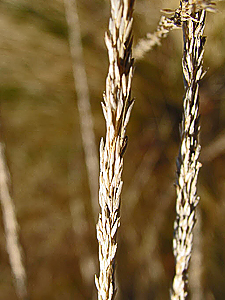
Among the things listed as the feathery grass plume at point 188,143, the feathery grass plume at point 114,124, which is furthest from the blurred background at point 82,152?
the feathery grass plume at point 114,124

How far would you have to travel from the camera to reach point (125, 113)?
12.4 inches

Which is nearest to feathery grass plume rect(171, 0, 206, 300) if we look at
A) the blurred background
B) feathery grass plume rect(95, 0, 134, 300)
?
feathery grass plume rect(95, 0, 134, 300)

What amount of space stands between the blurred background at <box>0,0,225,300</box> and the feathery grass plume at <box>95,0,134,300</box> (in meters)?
0.94

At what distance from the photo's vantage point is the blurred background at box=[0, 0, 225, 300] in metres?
1.33

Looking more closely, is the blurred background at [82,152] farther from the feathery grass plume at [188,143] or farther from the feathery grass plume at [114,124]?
the feathery grass plume at [114,124]

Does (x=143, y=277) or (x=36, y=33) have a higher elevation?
(x=36, y=33)

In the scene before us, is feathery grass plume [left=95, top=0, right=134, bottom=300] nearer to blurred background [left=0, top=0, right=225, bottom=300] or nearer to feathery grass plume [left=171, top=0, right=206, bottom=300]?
feathery grass plume [left=171, top=0, right=206, bottom=300]

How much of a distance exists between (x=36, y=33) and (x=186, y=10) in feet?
3.76

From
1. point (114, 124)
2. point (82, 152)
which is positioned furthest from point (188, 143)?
point (82, 152)

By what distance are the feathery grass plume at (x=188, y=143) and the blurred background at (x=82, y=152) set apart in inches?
31.8

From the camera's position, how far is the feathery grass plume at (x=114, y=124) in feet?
0.93

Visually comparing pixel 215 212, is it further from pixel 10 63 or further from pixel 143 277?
pixel 10 63

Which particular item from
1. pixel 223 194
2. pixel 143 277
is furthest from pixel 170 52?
pixel 143 277

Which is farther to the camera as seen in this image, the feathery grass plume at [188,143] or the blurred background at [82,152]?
the blurred background at [82,152]
